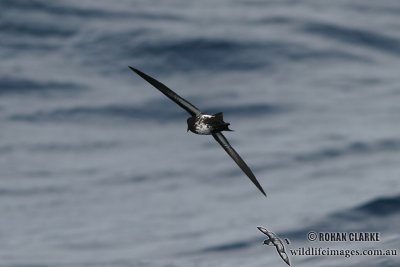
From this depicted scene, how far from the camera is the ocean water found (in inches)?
1126

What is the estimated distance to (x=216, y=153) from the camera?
32656 mm

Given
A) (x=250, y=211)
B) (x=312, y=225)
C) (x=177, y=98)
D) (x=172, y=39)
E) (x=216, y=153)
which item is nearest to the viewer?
(x=177, y=98)

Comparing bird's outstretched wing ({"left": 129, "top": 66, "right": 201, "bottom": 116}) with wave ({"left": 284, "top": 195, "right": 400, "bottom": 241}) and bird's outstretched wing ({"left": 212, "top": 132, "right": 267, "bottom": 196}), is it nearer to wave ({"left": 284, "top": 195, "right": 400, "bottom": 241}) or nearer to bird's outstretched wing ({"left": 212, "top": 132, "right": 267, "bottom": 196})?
bird's outstretched wing ({"left": 212, "top": 132, "right": 267, "bottom": 196})

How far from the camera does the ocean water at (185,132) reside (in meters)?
28.6

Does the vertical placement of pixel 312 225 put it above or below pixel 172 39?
below

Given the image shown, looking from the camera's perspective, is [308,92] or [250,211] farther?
[308,92]

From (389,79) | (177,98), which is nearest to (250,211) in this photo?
(389,79)

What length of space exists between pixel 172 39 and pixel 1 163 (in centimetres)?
593

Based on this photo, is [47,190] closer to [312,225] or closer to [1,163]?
[1,163]

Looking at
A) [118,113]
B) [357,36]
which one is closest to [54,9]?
[118,113]

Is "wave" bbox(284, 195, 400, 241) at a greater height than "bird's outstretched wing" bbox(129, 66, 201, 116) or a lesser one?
greater
